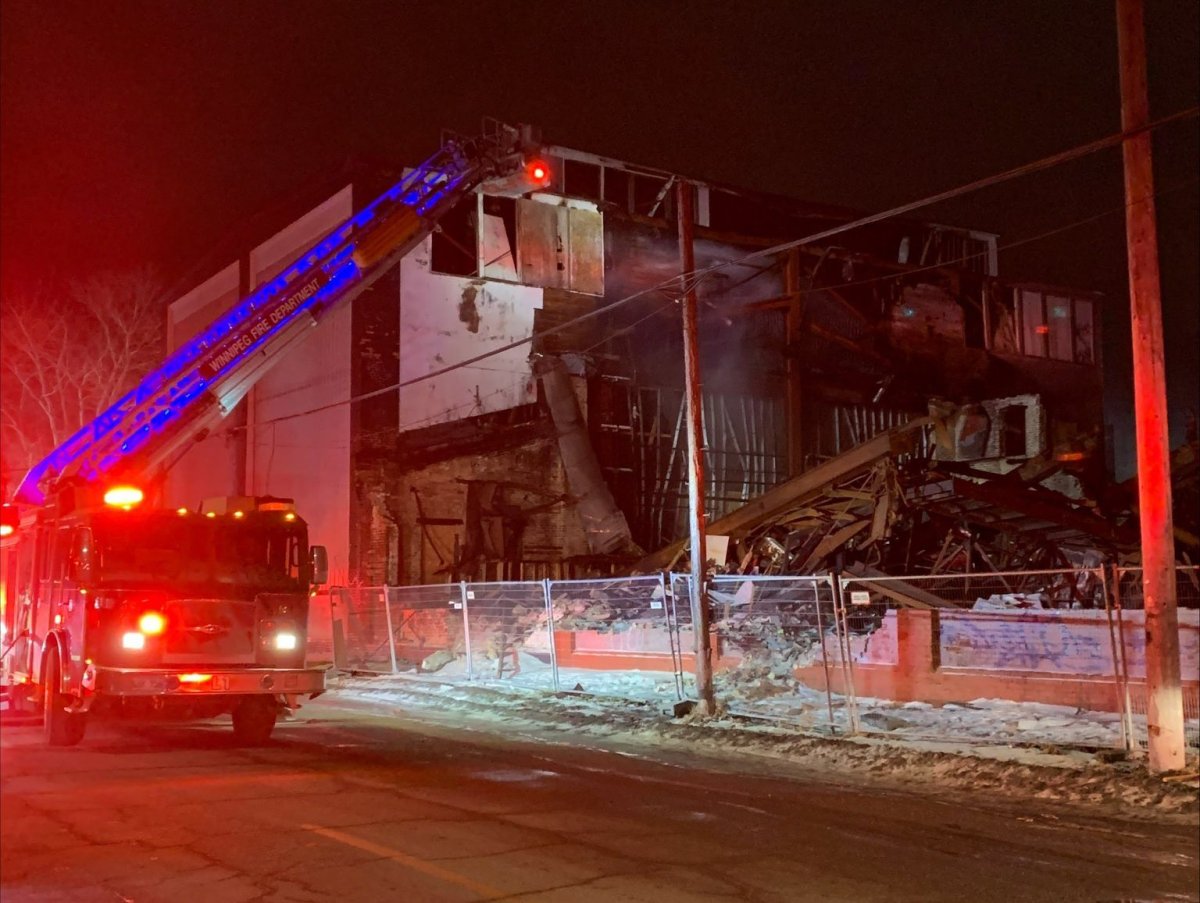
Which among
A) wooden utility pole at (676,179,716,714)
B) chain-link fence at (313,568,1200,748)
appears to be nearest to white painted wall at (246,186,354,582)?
chain-link fence at (313,568,1200,748)

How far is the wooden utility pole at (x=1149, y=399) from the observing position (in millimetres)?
10297

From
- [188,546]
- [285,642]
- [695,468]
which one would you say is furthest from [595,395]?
[188,546]

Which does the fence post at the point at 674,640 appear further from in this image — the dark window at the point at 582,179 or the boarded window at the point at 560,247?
the dark window at the point at 582,179


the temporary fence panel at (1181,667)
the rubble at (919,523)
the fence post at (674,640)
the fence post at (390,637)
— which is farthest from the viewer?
the fence post at (390,637)

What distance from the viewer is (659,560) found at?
24438mm

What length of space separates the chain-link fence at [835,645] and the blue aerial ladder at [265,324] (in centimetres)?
608

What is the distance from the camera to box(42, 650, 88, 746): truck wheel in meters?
12.4

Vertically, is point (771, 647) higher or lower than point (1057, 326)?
lower

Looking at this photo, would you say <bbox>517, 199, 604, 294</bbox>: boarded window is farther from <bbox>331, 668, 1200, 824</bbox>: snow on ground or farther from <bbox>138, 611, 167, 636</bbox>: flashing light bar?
<bbox>138, 611, 167, 636</bbox>: flashing light bar

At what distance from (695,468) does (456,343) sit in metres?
15.6

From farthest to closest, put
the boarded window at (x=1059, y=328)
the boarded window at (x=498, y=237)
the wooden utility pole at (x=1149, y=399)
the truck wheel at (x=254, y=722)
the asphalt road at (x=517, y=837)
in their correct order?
the boarded window at (x=1059, y=328) → the boarded window at (x=498, y=237) → the truck wheel at (x=254, y=722) → the wooden utility pole at (x=1149, y=399) → the asphalt road at (x=517, y=837)

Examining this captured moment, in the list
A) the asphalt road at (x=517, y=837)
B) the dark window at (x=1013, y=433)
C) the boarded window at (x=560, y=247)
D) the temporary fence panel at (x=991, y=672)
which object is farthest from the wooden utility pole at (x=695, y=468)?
the boarded window at (x=560, y=247)

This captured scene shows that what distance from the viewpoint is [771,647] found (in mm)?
17656

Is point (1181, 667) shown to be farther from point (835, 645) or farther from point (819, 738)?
point (835, 645)
